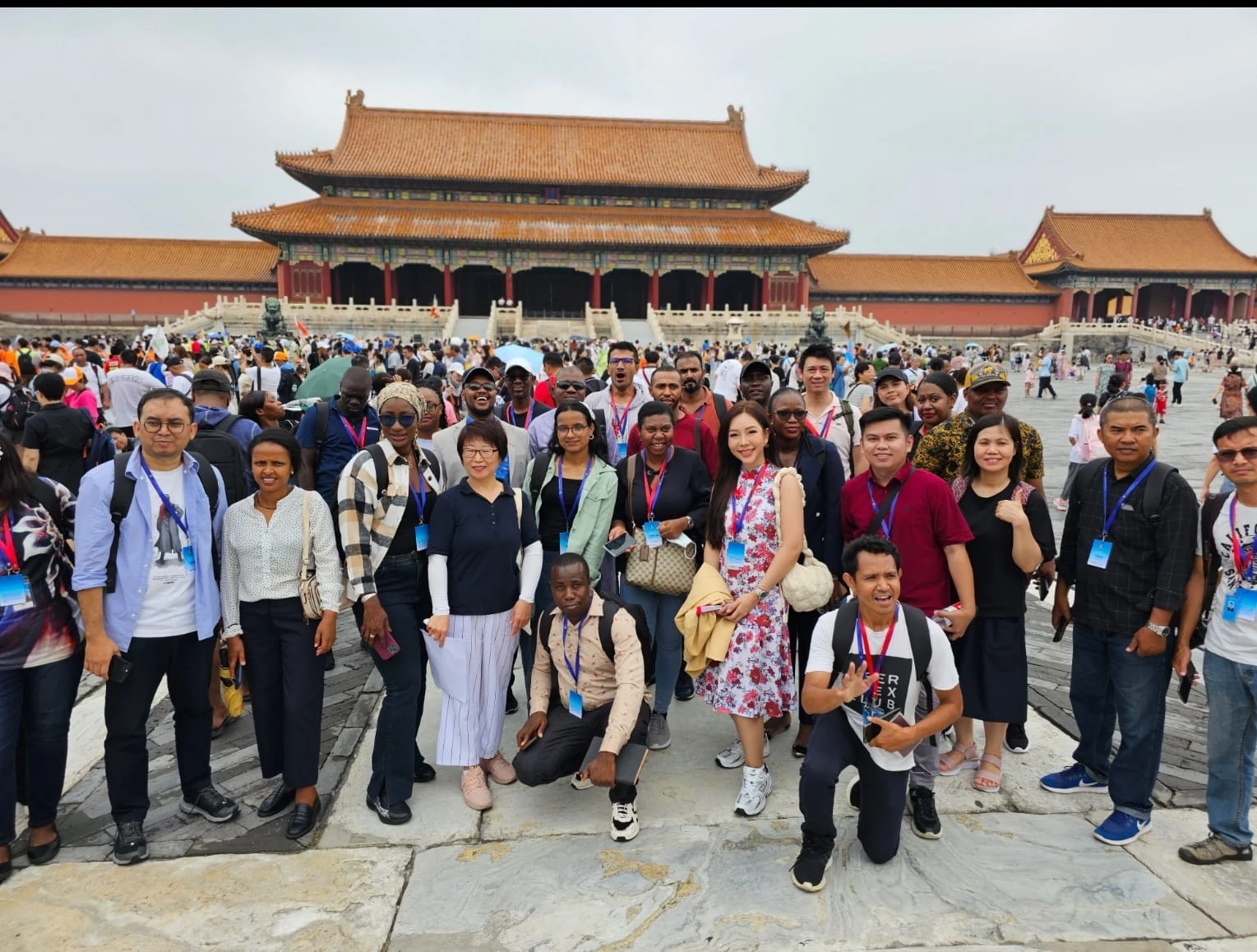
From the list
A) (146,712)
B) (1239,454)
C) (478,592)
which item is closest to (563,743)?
(478,592)

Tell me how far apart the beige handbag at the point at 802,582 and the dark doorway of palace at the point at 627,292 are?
31.8 meters

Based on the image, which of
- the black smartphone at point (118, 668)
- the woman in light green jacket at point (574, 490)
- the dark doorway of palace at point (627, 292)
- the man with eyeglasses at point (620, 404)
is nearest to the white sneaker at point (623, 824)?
the woman in light green jacket at point (574, 490)

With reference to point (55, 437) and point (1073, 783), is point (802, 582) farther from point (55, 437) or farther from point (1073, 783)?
point (55, 437)

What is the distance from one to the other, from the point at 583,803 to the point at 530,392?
2675 mm

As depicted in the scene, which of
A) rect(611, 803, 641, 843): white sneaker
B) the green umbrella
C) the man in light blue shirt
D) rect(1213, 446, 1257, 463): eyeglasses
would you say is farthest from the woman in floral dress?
the green umbrella

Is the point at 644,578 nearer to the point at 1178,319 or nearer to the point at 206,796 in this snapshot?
the point at 206,796

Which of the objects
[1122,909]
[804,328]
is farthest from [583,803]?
[804,328]

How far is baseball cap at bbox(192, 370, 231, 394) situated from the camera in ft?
14.4

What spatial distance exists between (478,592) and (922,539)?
6.08 feet

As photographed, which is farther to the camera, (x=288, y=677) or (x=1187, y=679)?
(x=288, y=677)

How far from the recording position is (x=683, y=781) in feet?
11.6

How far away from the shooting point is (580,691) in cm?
333

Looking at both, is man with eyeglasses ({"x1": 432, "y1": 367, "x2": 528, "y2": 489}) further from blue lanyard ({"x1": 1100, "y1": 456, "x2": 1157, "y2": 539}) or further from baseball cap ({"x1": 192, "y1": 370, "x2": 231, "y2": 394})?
blue lanyard ({"x1": 1100, "y1": 456, "x2": 1157, "y2": 539})

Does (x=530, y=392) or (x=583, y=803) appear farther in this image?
(x=530, y=392)
